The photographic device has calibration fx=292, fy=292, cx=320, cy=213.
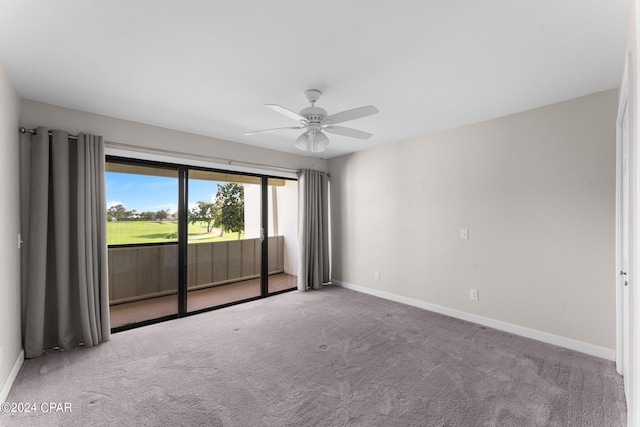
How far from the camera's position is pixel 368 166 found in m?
4.78

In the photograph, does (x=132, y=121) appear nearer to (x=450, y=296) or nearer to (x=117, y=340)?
(x=117, y=340)

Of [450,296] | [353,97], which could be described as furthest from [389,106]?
[450,296]

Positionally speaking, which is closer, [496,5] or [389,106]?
[496,5]

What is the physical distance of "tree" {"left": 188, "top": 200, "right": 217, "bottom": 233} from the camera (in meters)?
3.93

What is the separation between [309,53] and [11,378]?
3314 mm

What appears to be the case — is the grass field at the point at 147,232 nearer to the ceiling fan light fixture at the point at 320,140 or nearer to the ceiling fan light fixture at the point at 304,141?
the ceiling fan light fixture at the point at 304,141

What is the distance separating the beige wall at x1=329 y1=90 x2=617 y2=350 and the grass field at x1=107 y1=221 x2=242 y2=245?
2618 millimetres

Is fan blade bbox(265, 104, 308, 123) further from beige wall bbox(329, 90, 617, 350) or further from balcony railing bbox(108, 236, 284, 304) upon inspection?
balcony railing bbox(108, 236, 284, 304)

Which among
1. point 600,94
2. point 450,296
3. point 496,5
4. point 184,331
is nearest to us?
point 496,5

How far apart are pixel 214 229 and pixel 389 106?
283cm

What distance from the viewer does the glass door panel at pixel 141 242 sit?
338cm

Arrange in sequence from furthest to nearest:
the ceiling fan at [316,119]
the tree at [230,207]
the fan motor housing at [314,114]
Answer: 1. the tree at [230,207]
2. the fan motor housing at [314,114]
3. the ceiling fan at [316,119]

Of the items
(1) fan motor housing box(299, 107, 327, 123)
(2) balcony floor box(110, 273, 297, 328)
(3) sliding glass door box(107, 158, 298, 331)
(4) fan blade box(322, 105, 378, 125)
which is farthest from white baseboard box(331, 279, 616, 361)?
(1) fan motor housing box(299, 107, 327, 123)

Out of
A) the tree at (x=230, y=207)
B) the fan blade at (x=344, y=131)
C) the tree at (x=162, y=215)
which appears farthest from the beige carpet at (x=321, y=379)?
the fan blade at (x=344, y=131)
